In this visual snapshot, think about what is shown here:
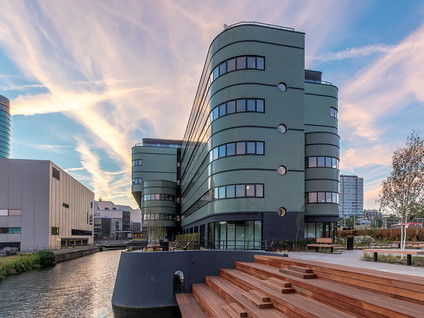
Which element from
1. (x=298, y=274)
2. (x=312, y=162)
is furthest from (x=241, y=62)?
(x=298, y=274)

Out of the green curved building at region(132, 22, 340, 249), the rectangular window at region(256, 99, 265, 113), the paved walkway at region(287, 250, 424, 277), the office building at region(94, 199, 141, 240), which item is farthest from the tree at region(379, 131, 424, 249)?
the office building at region(94, 199, 141, 240)

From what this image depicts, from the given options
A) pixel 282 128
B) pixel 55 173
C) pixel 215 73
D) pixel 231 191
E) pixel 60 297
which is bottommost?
pixel 60 297

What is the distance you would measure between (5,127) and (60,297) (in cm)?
18223

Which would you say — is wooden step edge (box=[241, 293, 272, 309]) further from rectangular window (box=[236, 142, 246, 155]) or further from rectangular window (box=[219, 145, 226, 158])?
rectangular window (box=[219, 145, 226, 158])

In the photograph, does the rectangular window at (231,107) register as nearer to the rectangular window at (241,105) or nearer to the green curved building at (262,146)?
the green curved building at (262,146)

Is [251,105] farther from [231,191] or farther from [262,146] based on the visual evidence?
[231,191]

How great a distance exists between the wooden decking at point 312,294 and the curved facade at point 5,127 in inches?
7517

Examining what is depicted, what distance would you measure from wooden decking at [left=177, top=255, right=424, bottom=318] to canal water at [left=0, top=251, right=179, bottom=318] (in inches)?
190

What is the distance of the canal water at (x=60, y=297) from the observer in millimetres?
16734

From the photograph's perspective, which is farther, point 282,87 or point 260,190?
point 282,87

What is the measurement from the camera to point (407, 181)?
55.2 feet

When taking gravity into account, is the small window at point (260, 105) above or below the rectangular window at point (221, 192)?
above

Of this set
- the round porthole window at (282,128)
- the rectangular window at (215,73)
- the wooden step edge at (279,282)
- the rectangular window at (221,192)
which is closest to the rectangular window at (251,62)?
the rectangular window at (215,73)

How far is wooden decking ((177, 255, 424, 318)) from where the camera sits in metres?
6.89
